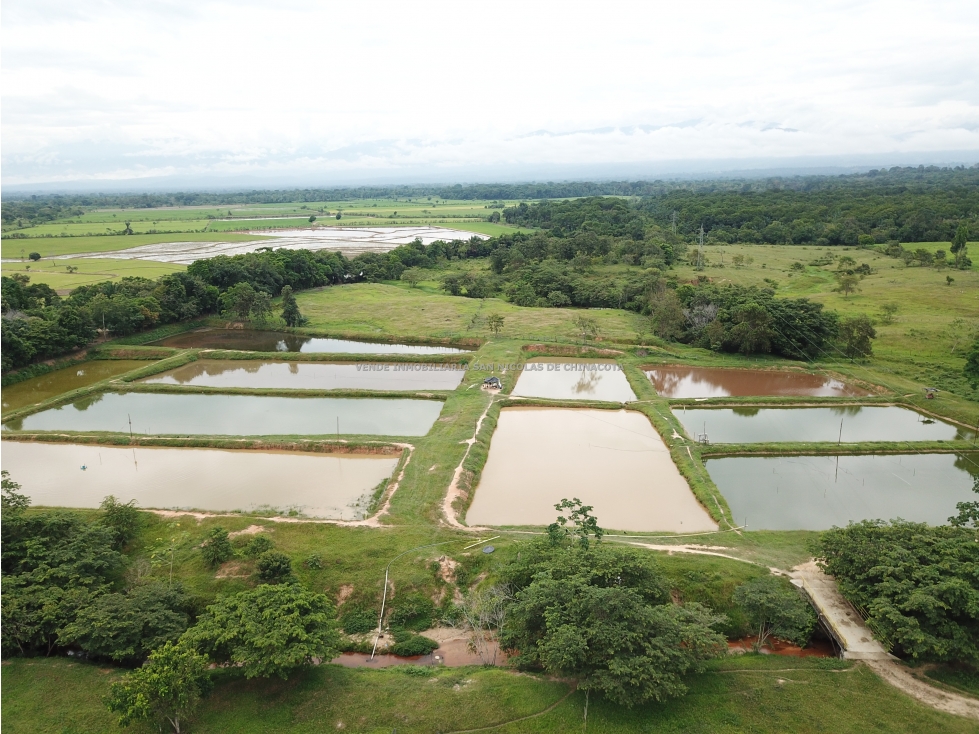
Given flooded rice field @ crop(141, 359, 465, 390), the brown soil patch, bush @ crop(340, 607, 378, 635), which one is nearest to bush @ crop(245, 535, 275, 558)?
the brown soil patch

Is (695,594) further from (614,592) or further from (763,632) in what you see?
(614,592)

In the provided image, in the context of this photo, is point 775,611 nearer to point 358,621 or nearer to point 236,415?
point 358,621

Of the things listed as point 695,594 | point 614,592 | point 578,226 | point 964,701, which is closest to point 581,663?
point 614,592

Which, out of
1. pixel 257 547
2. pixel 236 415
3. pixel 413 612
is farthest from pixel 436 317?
pixel 413 612

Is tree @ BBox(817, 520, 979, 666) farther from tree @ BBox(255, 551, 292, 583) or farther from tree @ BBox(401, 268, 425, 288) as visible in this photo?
tree @ BBox(401, 268, 425, 288)

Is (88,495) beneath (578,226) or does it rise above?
beneath

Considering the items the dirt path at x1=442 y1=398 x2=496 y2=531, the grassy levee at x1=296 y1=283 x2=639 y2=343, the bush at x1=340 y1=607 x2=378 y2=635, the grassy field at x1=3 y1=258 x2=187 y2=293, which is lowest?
the bush at x1=340 y1=607 x2=378 y2=635
